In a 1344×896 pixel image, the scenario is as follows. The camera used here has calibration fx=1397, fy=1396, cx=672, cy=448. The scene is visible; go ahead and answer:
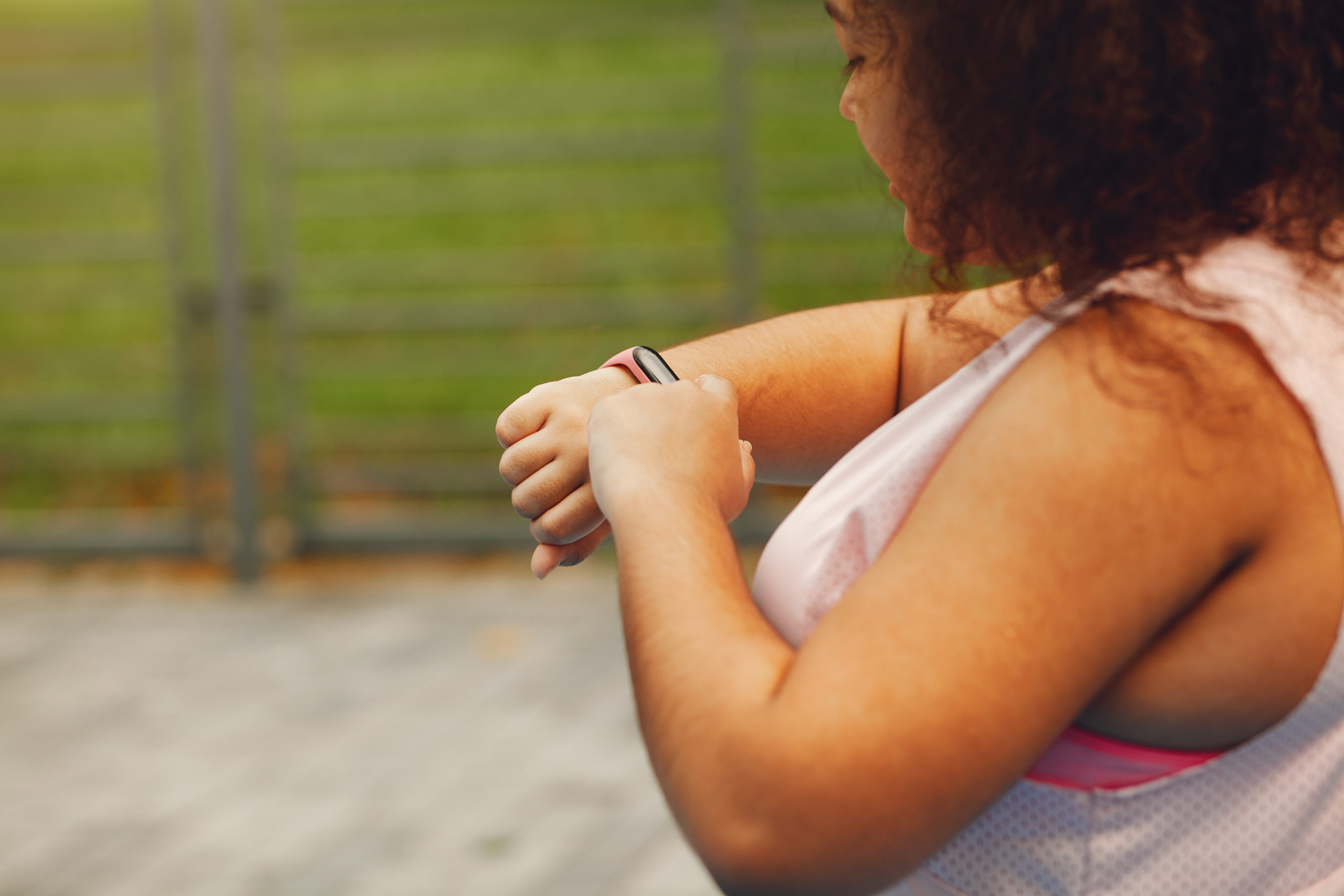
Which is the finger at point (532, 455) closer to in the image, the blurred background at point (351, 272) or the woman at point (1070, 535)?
the woman at point (1070, 535)

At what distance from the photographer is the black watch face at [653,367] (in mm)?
1087

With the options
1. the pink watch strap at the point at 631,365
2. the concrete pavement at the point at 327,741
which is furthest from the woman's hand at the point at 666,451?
the concrete pavement at the point at 327,741

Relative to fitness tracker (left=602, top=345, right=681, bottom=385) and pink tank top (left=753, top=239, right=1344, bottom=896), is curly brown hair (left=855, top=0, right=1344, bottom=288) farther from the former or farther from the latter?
fitness tracker (left=602, top=345, right=681, bottom=385)

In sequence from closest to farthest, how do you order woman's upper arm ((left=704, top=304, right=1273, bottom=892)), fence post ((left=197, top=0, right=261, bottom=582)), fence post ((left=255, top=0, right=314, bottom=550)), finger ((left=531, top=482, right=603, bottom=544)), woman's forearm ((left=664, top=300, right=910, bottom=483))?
woman's upper arm ((left=704, top=304, right=1273, bottom=892))
finger ((left=531, top=482, right=603, bottom=544))
woman's forearm ((left=664, top=300, right=910, bottom=483))
fence post ((left=197, top=0, right=261, bottom=582))
fence post ((left=255, top=0, right=314, bottom=550))

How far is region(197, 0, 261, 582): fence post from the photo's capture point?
5113 mm

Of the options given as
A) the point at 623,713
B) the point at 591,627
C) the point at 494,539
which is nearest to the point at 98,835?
the point at 623,713

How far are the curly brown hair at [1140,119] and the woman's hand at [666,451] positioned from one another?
23cm

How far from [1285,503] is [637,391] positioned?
0.43 meters

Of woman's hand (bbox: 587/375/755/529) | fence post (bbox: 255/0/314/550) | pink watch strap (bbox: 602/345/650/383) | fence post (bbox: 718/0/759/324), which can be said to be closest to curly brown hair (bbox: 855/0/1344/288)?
woman's hand (bbox: 587/375/755/529)

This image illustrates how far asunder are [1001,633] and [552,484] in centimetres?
41

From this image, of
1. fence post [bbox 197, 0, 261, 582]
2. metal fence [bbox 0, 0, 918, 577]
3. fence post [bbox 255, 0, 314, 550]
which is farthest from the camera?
fence post [bbox 255, 0, 314, 550]

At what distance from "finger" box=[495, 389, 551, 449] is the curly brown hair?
1.26ft

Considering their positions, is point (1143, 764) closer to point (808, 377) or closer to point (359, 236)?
point (808, 377)

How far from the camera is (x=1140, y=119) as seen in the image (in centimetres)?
78
